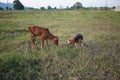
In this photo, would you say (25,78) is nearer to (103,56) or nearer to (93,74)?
(93,74)

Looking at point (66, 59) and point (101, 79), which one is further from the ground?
point (66, 59)

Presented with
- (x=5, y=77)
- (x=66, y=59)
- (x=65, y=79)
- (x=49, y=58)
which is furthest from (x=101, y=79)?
(x=5, y=77)

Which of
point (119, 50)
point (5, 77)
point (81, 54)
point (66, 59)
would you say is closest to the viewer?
point (5, 77)

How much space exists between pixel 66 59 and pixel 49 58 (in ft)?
2.08

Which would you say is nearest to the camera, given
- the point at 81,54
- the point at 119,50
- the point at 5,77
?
the point at 5,77

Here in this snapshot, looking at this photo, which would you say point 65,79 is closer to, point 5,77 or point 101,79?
point 101,79

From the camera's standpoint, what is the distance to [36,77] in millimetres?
5777

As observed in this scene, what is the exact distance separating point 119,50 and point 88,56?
202 cm

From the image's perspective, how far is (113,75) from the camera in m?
5.98

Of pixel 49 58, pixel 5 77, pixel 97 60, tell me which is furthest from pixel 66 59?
pixel 5 77

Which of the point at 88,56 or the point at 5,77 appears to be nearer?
the point at 5,77

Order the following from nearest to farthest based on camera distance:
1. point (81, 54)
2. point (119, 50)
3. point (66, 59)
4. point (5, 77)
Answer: point (5, 77) → point (66, 59) → point (81, 54) → point (119, 50)

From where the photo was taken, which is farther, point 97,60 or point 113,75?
point 97,60

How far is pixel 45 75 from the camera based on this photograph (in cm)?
586
